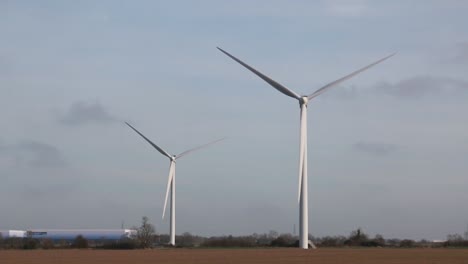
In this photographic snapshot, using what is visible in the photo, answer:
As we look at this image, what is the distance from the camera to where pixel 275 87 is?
258 ft

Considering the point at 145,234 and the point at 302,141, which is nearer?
the point at 302,141

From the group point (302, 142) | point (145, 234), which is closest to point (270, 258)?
point (302, 142)

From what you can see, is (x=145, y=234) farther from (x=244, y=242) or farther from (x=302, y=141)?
(x=302, y=141)

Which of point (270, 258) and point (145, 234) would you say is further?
point (145, 234)

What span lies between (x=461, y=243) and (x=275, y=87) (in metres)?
65.8

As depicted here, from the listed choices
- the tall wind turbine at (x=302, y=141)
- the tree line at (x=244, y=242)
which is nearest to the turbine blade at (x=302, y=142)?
the tall wind turbine at (x=302, y=141)

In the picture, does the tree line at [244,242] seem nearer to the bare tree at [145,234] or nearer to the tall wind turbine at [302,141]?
the bare tree at [145,234]

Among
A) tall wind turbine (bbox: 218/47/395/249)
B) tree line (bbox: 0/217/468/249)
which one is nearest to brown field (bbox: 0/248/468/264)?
tall wind turbine (bbox: 218/47/395/249)

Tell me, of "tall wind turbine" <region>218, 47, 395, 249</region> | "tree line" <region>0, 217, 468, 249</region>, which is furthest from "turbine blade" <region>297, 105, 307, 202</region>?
"tree line" <region>0, 217, 468, 249</region>

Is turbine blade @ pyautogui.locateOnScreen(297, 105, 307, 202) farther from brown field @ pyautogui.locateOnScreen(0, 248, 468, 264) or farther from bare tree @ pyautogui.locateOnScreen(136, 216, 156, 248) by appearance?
bare tree @ pyautogui.locateOnScreen(136, 216, 156, 248)

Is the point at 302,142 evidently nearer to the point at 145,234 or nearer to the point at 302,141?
the point at 302,141

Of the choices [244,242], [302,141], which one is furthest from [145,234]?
[302,141]

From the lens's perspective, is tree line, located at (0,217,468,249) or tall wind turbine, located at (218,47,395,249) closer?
tall wind turbine, located at (218,47,395,249)

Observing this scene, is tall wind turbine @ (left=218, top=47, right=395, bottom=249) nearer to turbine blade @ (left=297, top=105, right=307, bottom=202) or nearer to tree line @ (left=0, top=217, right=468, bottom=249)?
turbine blade @ (left=297, top=105, right=307, bottom=202)
